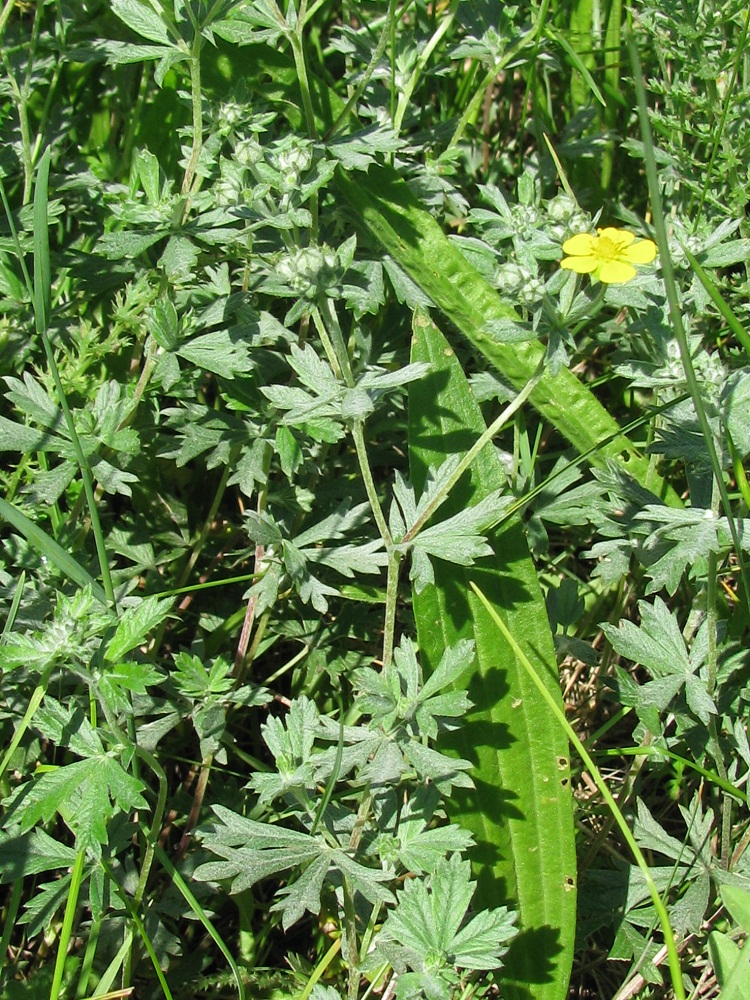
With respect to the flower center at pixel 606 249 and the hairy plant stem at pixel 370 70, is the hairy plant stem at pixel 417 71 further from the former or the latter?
the flower center at pixel 606 249

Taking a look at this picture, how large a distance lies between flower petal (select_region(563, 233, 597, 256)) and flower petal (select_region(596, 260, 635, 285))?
41 mm

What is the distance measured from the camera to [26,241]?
2814 millimetres

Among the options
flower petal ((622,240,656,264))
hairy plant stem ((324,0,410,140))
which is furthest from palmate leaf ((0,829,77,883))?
hairy plant stem ((324,0,410,140))

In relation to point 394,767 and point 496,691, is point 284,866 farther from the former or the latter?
point 496,691

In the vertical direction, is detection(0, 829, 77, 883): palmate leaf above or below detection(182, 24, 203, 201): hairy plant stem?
below

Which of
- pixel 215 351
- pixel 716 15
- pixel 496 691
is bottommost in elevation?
pixel 496 691

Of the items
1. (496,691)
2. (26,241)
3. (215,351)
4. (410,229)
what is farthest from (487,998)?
(26,241)

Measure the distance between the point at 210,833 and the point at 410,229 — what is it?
6.07 feet

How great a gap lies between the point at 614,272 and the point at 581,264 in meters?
0.07

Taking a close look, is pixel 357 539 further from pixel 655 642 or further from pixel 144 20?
pixel 144 20

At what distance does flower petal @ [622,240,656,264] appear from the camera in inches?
80.1

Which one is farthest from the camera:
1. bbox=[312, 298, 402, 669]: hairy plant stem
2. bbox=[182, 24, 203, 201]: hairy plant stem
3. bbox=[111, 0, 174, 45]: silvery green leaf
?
bbox=[111, 0, 174, 45]: silvery green leaf

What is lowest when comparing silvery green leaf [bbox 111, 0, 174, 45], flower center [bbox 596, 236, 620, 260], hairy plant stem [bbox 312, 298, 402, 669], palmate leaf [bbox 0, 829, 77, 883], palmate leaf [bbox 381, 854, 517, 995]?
palmate leaf [bbox 0, 829, 77, 883]

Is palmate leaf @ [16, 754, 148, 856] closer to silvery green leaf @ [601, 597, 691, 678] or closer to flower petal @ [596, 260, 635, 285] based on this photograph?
silvery green leaf @ [601, 597, 691, 678]
